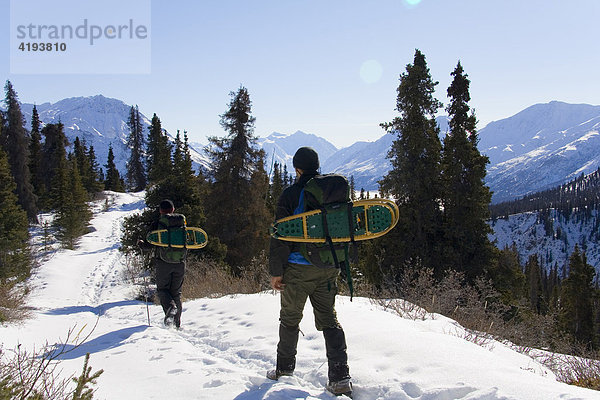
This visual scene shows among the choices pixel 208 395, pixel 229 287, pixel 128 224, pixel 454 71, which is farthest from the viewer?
pixel 454 71

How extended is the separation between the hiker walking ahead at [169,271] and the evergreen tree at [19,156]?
33.1 metres

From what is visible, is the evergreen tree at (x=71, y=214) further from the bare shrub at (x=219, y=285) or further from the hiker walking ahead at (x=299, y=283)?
the hiker walking ahead at (x=299, y=283)

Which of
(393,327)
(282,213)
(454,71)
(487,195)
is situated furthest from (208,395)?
(454,71)

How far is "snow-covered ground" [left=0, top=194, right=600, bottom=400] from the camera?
3.13m

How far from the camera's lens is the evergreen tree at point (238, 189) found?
2150cm

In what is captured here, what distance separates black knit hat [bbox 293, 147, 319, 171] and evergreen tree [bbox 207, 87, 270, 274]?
18.0 m

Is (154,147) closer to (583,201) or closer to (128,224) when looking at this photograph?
(128,224)

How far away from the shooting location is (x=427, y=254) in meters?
18.5

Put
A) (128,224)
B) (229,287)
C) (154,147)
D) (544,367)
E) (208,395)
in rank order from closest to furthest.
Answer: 1. (208,395)
2. (544,367)
3. (229,287)
4. (128,224)
5. (154,147)

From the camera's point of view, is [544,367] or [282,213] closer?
[282,213]

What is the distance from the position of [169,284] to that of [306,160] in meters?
4.56

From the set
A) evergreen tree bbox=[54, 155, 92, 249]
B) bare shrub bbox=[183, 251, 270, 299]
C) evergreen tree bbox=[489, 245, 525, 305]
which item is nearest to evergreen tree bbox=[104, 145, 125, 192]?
evergreen tree bbox=[54, 155, 92, 249]

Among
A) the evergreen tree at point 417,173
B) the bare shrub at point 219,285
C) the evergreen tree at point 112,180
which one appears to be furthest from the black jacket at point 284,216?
the evergreen tree at point 112,180

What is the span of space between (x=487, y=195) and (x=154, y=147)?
43698 millimetres
